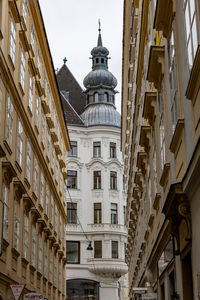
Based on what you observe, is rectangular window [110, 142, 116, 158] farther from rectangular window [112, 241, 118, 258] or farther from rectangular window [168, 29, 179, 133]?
rectangular window [168, 29, 179, 133]

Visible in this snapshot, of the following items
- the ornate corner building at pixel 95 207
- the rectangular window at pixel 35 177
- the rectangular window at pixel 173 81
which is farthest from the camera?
the ornate corner building at pixel 95 207

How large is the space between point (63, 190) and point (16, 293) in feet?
87.0

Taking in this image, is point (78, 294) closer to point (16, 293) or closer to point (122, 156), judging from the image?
point (122, 156)

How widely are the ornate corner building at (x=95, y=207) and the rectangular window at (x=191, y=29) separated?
37158 mm

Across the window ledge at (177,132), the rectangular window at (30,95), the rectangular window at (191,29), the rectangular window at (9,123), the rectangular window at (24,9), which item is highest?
the rectangular window at (24,9)

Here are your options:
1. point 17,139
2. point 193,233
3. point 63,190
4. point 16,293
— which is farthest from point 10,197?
point 63,190

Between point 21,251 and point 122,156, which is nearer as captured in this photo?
point 21,251

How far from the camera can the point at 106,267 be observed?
48906mm

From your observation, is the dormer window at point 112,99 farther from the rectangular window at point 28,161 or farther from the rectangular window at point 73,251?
the rectangular window at point 28,161

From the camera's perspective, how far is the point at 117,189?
171 ft

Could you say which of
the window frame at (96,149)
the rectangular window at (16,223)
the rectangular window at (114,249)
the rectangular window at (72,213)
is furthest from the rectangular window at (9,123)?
the window frame at (96,149)

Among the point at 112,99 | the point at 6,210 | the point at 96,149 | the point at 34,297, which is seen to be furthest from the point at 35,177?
the point at 112,99

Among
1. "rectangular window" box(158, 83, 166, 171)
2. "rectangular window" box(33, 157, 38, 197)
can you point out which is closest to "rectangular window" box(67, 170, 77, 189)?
"rectangular window" box(33, 157, 38, 197)

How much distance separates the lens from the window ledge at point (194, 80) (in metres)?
8.30
